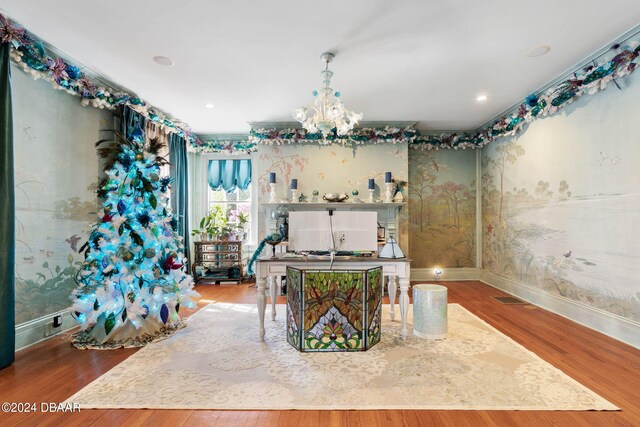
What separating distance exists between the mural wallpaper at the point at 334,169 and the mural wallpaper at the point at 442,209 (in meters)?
0.55

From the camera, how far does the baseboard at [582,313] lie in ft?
9.68

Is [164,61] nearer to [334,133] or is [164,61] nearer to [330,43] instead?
[330,43]

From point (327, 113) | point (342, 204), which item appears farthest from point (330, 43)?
point (342, 204)

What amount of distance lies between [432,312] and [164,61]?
3.75m

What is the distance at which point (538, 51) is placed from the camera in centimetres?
318

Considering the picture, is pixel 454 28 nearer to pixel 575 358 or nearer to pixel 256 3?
pixel 256 3

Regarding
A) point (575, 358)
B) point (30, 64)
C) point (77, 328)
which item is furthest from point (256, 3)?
point (575, 358)

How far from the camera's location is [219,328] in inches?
133

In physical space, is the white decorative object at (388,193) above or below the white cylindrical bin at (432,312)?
above

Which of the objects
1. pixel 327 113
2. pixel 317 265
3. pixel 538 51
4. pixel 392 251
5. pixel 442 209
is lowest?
pixel 317 265

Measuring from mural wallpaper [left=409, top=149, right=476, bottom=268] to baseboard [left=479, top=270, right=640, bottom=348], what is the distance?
1098 millimetres

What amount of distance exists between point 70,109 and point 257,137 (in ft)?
8.64

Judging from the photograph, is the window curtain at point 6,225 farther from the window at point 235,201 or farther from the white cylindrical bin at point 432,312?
the window at point 235,201

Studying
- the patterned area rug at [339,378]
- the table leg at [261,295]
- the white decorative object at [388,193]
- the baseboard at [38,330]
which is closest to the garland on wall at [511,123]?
the white decorative object at [388,193]
